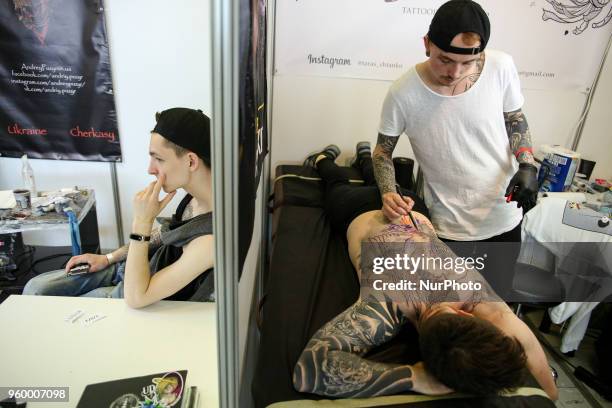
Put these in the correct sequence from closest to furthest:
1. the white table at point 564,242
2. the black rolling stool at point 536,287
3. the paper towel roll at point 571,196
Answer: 1. the black rolling stool at point 536,287
2. the white table at point 564,242
3. the paper towel roll at point 571,196

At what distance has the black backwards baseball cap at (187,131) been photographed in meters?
1.20

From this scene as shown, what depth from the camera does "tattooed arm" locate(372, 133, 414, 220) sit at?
1503 millimetres

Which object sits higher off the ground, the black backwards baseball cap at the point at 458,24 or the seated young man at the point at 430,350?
the black backwards baseball cap at the point at 458,24

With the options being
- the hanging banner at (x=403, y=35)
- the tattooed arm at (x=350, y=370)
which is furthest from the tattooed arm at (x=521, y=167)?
the hanging banner at (x=403, y=35)

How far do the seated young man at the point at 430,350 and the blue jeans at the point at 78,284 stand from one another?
824 mm

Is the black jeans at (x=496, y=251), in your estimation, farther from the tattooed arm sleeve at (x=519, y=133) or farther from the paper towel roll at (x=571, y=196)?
the paper towel roll at (x=571, y=196)

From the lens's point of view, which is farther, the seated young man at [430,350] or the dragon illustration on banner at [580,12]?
the dragon illustration on banner at [580,12]

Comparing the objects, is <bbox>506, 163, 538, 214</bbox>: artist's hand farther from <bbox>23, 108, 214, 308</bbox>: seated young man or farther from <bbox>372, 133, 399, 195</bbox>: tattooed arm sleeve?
<bbox>23, 108, 214, 308</bbox>: seated young man

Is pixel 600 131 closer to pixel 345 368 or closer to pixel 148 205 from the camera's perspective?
pixel 345 368

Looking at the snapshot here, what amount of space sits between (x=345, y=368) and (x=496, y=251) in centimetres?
97

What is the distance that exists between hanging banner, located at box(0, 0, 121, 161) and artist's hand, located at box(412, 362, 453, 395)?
223 cm

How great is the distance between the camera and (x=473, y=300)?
1.23m

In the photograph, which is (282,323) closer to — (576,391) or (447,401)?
(447,401)

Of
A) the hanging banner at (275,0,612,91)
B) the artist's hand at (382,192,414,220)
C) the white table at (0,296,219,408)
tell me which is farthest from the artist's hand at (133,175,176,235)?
the hanging banner at (275,0,612,91)
